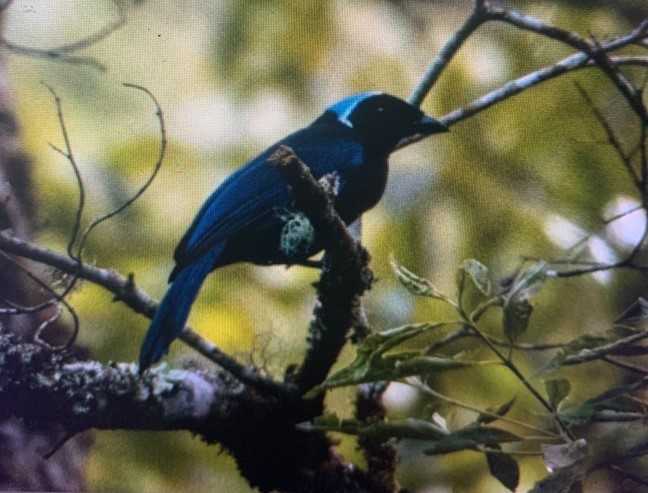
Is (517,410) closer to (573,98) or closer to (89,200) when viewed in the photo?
(573,98)

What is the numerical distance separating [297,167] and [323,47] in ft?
0.70

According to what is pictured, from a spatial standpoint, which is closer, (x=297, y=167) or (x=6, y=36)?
(x=297, y=167)

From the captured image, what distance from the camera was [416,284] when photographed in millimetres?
906

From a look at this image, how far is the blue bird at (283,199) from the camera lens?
0.96 metres

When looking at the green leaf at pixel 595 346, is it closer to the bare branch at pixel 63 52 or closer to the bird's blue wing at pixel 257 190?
the bird's blue wing at pixel 257 190

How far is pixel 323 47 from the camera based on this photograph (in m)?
1.02

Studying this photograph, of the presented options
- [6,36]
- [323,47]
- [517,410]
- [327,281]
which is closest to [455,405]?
[517,410]

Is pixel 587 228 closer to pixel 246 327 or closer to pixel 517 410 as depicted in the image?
pixel 517 410

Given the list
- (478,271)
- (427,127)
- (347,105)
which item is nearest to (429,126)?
(427,127)

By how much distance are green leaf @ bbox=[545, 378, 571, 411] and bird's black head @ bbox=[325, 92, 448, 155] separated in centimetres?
36

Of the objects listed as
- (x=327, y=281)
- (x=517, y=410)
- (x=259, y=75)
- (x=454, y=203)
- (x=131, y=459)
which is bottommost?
(x=131, y=459)

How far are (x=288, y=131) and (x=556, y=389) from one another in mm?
483

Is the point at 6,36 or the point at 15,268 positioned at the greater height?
the point at 6,36

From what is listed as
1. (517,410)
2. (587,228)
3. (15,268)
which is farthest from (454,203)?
(15,268)
